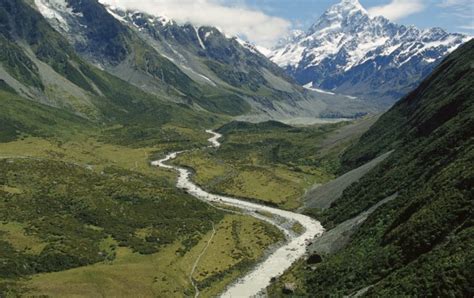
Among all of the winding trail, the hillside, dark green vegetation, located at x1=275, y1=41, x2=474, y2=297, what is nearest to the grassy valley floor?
the hillside

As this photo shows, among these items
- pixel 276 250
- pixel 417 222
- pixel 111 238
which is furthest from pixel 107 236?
pixel 417 222

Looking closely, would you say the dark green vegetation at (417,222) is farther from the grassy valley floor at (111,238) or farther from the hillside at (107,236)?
the grassy valley floor at (111,238)

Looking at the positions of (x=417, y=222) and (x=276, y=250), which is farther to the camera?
(x=276, y=250)

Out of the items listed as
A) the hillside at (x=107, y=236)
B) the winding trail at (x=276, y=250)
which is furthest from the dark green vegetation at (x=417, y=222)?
the hillside at (x=107, y=236)

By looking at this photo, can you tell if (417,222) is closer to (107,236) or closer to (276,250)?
(276,250)

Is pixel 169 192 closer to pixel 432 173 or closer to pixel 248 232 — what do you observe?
pixel 248 232

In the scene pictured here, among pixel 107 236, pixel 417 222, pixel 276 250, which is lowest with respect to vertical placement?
pixel 107 236
